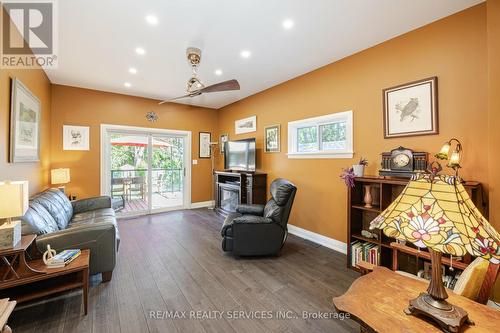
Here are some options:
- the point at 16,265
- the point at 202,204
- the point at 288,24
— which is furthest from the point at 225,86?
the point at 202,204

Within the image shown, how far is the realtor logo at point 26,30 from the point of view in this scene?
2.20m

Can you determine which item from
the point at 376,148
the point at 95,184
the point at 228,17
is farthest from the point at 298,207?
the point at 95,184

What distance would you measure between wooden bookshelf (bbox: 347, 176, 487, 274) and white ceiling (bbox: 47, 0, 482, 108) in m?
1.78

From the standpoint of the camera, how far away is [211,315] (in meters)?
1.95

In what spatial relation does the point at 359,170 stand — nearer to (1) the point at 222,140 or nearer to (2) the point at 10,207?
(2) the point at 10,207

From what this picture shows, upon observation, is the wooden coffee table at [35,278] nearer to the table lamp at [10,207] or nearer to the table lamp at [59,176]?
the table lamp at [10,207]

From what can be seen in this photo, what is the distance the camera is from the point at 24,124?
2.84m

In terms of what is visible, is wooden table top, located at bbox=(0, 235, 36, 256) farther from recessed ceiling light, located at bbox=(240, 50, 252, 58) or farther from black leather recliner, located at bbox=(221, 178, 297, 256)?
recessed ceiling light, located at bbox=(240, 50, 252, 58)

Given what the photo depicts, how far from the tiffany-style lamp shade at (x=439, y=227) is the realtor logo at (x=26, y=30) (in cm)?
342

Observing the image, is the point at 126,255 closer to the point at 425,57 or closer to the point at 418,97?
the point at 418,97

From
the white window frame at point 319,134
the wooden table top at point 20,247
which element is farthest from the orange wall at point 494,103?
the wooden table top at point 20,247

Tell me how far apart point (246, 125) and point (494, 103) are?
4082 millimetres

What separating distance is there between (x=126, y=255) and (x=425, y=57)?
4.57 meters

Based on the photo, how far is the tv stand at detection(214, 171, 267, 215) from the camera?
15.1ft
